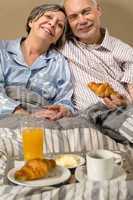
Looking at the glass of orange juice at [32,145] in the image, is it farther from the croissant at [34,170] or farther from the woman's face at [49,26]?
the woman's face at [49,26]

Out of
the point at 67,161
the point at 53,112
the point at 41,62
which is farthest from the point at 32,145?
the point at 41,62

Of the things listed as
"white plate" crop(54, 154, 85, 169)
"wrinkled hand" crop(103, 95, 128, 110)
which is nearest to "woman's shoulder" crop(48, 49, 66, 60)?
"wrinkled hand" crop(103, 95, 128, 110)

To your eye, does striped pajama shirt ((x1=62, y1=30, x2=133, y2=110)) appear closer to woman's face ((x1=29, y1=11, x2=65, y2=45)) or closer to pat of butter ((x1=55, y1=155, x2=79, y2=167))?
woman's face ((x1=29, y1=11, x2=65, y2=45))

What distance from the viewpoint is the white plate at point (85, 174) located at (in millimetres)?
1180

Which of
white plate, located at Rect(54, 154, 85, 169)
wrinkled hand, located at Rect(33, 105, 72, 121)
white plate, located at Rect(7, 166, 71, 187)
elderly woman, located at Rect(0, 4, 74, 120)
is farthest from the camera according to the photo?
elderly woman, located at Rect(0, 4, 74, 120)

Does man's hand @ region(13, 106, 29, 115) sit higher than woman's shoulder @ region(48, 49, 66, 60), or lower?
lower

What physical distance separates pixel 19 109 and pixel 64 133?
0.36 m

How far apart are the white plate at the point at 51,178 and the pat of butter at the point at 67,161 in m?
0.04

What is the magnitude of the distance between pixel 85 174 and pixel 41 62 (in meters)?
1.02

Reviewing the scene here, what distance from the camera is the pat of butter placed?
1.28 metres

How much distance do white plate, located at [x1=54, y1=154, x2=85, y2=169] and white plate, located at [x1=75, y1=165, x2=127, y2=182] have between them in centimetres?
4

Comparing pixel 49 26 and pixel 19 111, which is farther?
pixel 49 26

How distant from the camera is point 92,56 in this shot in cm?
219

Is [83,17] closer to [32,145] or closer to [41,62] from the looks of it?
[41,62]
